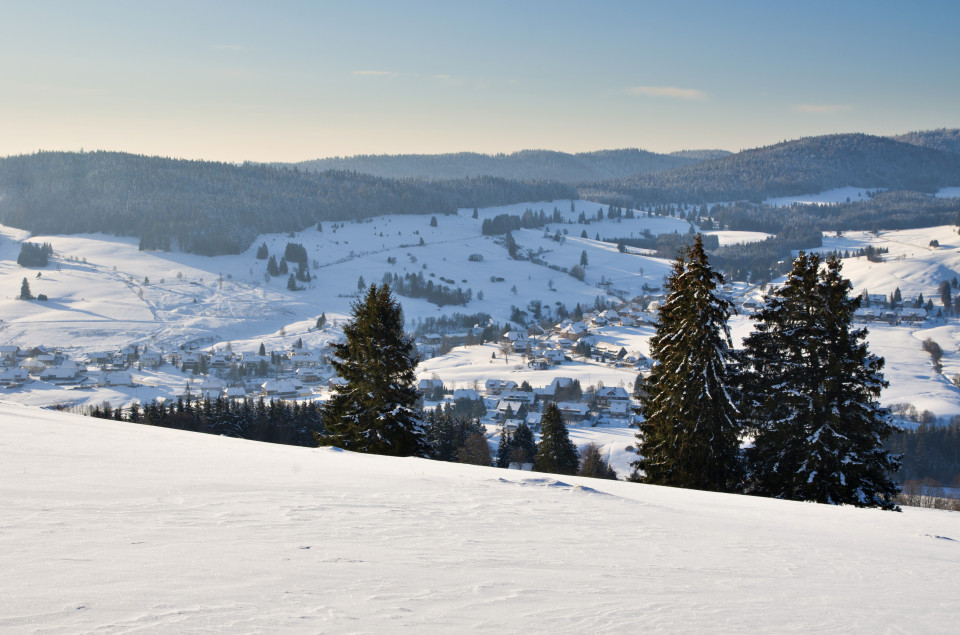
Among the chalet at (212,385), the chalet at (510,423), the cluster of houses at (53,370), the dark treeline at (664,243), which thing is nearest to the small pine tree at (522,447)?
the chalet at (510,423)

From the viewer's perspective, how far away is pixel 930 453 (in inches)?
2282

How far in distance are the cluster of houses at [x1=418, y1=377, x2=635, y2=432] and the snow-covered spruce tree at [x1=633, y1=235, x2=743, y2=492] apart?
42.4 meters

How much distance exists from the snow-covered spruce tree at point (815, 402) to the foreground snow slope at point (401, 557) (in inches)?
305

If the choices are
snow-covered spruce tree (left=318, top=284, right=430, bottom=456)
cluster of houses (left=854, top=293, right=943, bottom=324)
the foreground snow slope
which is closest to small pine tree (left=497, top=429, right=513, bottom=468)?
snow-covered spruce tree (left=318, top=284, right=430, bottom=456)

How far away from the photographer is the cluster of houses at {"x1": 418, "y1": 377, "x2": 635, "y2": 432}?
67625 millimetres

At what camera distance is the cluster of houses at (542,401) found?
2662 inches

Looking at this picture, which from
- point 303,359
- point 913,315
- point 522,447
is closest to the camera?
point 522,447

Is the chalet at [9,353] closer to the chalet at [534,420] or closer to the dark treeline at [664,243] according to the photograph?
the chalet at [534,420]

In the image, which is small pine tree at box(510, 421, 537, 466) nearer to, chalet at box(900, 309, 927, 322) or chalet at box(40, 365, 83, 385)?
chalet at box(40, 365, 83, 385)

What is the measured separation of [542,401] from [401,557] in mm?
71807

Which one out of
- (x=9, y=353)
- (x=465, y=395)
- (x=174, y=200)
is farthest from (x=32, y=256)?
(x=465, y=395)

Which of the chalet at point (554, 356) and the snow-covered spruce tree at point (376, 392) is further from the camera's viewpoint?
the chalet at point (554, 356)

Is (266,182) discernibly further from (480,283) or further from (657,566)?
(657,566)

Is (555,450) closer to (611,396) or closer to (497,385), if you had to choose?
(611,396)
